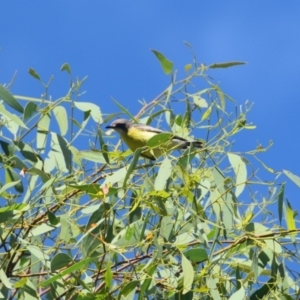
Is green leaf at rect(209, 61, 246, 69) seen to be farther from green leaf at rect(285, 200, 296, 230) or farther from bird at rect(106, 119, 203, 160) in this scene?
green leaf at rect(285, 200, 296, 230)

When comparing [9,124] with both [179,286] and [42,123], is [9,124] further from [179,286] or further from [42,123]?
[179,286]

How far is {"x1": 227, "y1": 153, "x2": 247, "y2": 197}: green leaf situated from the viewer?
89.5 inches

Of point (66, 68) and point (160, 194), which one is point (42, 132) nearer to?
point (66, 68)

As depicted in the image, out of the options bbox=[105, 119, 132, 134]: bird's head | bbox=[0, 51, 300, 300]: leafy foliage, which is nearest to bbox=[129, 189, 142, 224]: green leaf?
bbox=[0, 51, 300, 300]: leafy foliage

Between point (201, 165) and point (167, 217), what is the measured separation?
0.21 meters

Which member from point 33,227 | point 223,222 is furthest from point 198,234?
point 33,227

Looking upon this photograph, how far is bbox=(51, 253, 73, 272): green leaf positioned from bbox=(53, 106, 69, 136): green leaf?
1.99ft

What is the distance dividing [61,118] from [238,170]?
578 mm

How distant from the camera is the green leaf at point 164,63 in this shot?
2572 mm

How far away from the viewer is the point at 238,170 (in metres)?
2.29

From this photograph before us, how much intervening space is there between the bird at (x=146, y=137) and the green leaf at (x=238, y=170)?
98 millimetres

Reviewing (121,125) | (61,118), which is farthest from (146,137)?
(61,118)

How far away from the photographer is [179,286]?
6.72 ft

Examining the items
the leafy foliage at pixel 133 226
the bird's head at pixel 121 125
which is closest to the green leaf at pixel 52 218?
the leafy foliage at pixel 133 226
